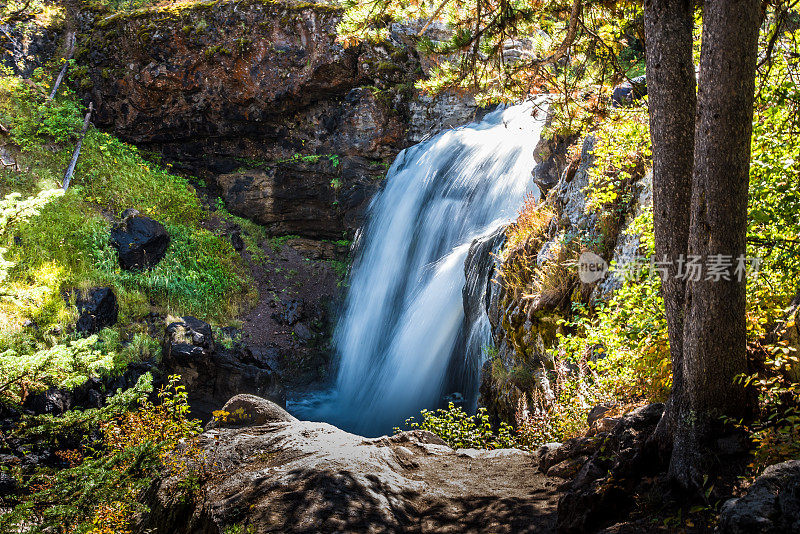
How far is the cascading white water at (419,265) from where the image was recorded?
1021cm

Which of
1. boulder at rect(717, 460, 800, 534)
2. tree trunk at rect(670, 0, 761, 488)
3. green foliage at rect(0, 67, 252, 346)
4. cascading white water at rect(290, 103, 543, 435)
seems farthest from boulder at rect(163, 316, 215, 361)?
boulder at rect(717, 460, 800, 534)

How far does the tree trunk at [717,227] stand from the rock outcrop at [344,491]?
3.41ft

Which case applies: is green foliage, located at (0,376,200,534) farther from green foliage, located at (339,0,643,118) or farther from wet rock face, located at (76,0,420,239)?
wet rock face, located at (76,0,420,239)

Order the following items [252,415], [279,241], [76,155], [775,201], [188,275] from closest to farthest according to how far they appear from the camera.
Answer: [775,201]
[252,415]
[188,275]
[76,155]
[279,241]

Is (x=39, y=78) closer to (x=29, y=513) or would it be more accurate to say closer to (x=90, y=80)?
(x=90, y=80)

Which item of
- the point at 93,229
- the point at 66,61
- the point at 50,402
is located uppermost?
the point at 66,61

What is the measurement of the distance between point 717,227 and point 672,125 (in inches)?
27.5

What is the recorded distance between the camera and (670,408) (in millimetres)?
2832

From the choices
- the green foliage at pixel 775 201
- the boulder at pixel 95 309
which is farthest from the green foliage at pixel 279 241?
the green foliage at pixel 775 201

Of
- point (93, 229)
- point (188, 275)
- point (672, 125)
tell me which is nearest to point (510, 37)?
point (672, 125)

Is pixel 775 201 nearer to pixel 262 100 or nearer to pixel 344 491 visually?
pixel 344 491

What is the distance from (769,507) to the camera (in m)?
1.80

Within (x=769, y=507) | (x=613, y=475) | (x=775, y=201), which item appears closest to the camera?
(x=769, y=507)

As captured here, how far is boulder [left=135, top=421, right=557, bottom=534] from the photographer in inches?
116
